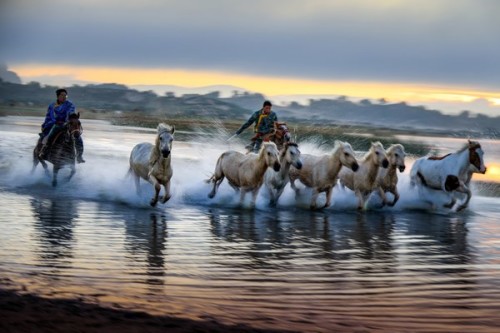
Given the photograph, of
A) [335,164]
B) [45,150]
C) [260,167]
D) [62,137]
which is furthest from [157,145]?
[45,150]

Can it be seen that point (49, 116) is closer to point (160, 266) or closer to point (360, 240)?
point (360, 240)

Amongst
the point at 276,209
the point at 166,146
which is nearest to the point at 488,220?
the point at 276,209

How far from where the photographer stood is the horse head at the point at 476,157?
62.9 feet

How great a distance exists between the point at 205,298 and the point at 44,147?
13.2 meters

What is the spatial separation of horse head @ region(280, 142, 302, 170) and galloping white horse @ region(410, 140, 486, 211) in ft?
11.7

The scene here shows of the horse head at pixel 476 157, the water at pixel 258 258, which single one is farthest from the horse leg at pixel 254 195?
the horse head at pixel 476 157

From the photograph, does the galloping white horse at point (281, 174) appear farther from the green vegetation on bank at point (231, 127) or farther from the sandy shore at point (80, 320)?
the green vegetation on bank at point (231, 127)

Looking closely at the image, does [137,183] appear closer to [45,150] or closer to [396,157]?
[45,150]

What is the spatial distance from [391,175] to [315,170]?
1.68 metres

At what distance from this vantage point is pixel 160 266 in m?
10.6

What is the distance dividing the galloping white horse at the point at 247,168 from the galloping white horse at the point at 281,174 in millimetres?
498

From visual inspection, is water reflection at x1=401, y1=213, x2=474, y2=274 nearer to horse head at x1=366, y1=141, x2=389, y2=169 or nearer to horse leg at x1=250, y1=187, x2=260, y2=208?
horse head at x1=366, y1=141, x2=389, y2=169

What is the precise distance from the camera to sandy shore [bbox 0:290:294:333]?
24.3 feet

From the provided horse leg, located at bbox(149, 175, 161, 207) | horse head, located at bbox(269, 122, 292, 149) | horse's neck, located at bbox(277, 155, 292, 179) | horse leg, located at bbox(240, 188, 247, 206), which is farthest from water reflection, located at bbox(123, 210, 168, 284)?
horse head, located at bbox(269, 122, 292, 149)
